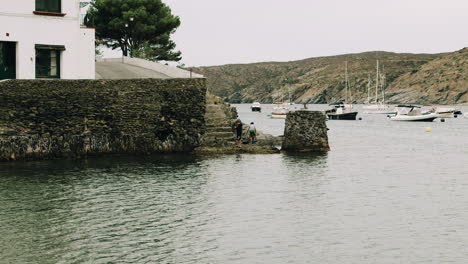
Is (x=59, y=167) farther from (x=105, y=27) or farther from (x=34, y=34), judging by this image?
(x=105, y=27)

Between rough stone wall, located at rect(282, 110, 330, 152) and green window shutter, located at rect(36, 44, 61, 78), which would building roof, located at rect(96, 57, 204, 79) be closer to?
green window shutter, located at rect(36, 44, 61, 78)

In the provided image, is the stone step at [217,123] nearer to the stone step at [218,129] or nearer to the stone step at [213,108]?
the stone step at [218,129]

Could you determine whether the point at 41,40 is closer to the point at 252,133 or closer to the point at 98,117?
the point at 98,117

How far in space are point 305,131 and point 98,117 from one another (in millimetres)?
15112

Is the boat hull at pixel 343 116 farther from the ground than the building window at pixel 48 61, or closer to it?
closer to it

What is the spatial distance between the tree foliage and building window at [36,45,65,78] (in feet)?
110

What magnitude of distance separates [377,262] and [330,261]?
1.26 m

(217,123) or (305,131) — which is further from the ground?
(217,123)

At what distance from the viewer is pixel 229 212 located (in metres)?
23.3

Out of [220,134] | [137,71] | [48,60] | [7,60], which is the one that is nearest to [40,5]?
[48,60]

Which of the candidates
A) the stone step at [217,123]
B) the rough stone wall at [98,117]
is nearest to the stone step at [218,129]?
the stone step at [217,123]

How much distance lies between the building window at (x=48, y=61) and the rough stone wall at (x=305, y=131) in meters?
16.9

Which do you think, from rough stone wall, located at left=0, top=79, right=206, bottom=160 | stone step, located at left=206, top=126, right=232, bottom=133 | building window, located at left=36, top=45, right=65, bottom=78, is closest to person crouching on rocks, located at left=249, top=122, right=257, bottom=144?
stone step, located at left=206, top=126, right=232, bottom=133

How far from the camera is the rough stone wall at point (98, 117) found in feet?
125
